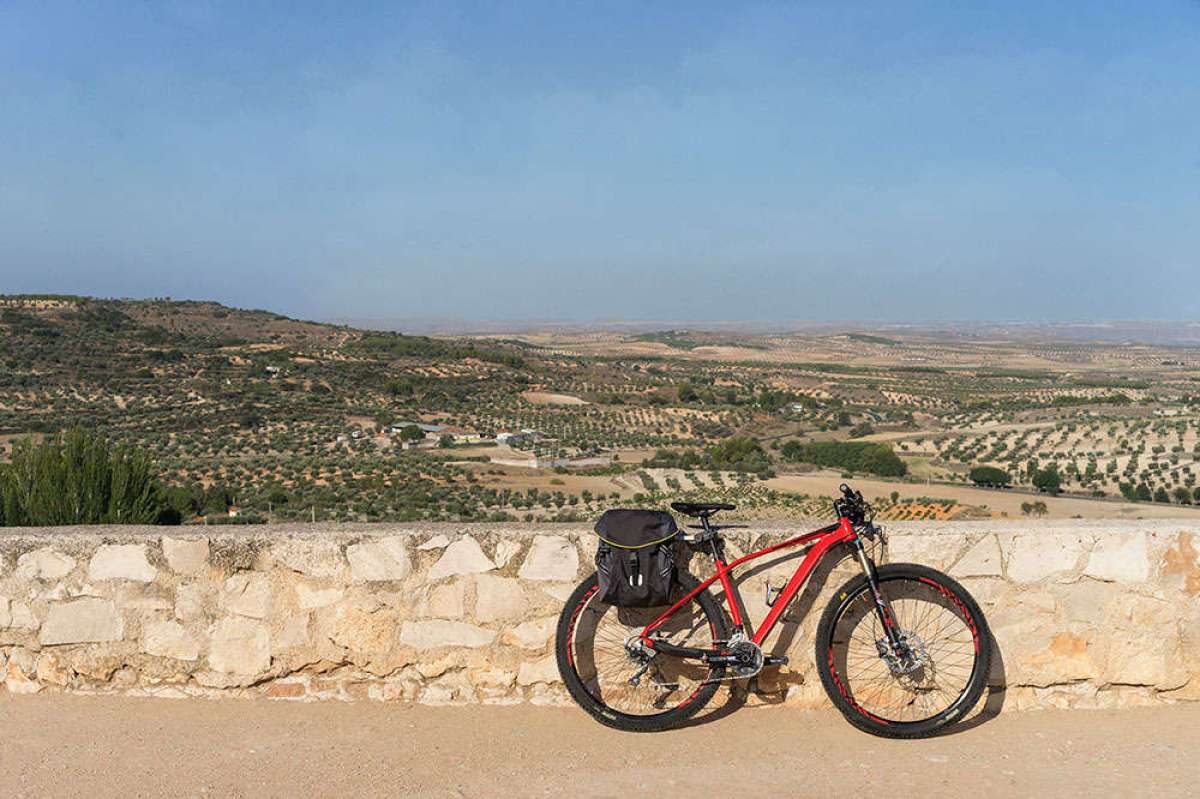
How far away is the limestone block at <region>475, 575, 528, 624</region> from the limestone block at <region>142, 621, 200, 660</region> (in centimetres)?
127

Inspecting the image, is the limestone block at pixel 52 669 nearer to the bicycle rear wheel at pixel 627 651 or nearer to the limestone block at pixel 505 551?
the limestone block at pixel 505 551

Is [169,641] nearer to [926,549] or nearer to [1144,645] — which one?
[926,549]

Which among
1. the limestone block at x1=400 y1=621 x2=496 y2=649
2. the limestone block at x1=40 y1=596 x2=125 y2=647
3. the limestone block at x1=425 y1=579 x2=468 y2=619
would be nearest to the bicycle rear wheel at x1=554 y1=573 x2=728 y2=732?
the limestone block at x1=400 y1=621 x2=496 y2=649

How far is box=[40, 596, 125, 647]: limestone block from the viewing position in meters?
4.36

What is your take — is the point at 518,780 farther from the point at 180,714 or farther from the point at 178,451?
the point at 178,451

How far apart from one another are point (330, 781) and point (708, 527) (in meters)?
1.77

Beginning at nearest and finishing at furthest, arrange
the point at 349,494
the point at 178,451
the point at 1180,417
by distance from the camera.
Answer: the point at 349,494
the point at 178,451
the point at 1180,417

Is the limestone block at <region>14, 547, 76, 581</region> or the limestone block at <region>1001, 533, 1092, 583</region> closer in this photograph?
the limestone block at <region>1001, 533, 1092, 583</region>

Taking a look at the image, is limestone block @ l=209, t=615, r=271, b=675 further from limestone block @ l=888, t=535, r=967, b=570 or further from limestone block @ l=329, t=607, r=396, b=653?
limestone block @ l=888, t=535, r=967, b=570

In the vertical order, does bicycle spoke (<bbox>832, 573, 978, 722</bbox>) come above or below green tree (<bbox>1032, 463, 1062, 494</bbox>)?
above

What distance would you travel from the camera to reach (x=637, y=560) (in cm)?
400

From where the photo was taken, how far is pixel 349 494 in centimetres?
2980

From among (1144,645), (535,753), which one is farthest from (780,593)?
(1144,645)

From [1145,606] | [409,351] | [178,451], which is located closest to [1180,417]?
[409,351]
